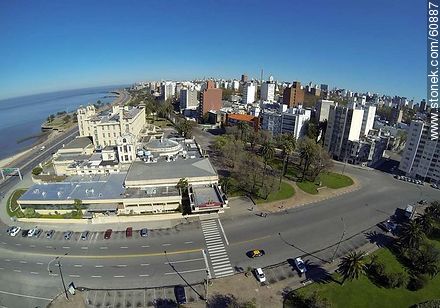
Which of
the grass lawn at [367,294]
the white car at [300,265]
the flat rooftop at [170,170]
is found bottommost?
the grass lawn at [367,294]

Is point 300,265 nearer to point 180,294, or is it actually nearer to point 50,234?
point 180,294

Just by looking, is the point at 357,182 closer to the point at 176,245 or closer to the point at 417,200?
the point at 417,200

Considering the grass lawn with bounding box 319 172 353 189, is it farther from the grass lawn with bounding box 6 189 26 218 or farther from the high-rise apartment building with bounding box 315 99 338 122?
the grass lawn with bounding box 6 189 26 218

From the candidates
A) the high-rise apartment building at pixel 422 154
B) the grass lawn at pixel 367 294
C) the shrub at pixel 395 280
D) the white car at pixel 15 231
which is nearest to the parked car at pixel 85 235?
the white car at pixel 15 231

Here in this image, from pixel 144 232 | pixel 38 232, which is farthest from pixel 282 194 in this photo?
pixel 38 232

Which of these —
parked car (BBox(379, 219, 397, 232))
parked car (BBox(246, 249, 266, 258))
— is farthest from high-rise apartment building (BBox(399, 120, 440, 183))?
parked car (BBox(246, 249, 266, 258))

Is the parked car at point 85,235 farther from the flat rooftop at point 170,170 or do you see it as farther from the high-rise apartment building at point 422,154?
the high-rise apartment building at point 422,154
